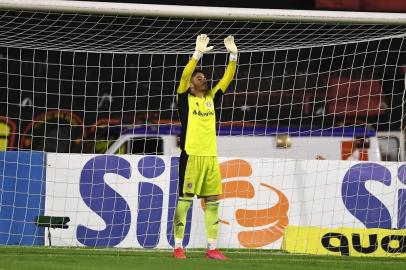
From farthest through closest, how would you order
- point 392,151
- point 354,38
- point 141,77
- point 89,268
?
point 392,151 < point 141,77 < point 354,38 < point 89,268

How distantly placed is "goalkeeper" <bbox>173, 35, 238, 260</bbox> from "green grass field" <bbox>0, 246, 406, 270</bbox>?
1.28ft

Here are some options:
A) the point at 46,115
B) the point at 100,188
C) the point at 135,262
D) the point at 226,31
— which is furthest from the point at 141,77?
the point at 135,262

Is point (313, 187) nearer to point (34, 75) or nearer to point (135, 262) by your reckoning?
point (135, 262)

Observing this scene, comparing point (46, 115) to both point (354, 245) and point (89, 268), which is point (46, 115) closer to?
point (354, 245)

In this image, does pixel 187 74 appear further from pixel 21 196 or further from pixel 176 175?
pixel 21 196

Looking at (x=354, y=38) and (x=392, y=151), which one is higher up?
(x=354, y=38)

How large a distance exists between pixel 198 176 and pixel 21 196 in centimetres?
309

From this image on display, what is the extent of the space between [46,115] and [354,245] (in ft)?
22.8

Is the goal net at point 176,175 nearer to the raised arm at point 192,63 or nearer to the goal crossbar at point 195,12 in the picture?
the goal crossbar at point 195,12

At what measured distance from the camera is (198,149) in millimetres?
9797

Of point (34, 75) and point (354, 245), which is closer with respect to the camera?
point (354, 245)

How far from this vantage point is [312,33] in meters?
12.3

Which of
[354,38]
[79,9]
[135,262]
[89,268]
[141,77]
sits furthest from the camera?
[141,77]

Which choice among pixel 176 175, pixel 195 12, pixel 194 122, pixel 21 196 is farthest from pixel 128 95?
pixel 194 122
